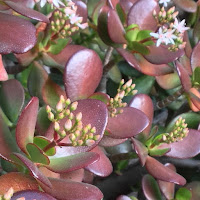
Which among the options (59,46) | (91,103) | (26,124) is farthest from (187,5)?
(26,124)

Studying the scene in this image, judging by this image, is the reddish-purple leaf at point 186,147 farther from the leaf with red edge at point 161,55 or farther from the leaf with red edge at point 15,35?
the leaf with red edge at point 15,35

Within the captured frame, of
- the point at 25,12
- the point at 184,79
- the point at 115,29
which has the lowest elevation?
the point at 184,79

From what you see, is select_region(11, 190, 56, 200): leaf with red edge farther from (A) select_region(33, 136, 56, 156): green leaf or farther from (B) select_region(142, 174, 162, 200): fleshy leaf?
(B) select_region(142, 174, 162, 200): fleshy leaf

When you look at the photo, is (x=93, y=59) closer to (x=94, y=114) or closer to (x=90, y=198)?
(x=94, y=114)

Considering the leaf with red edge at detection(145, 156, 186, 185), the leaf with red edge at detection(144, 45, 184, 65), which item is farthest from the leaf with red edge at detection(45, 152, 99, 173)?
the leaf with red edge at detection(144, 45, 184, 65)

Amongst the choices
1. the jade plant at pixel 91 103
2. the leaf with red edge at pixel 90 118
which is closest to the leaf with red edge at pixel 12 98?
the jade plant at pixel 91 103

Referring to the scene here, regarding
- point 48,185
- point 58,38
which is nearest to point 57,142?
point 48,185

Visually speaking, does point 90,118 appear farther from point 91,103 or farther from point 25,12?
point 25,12
